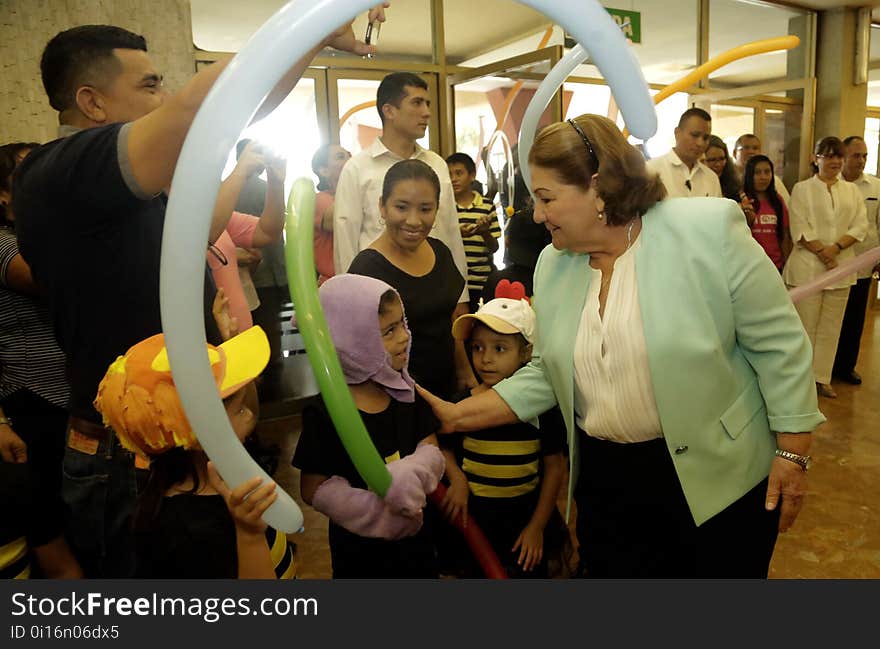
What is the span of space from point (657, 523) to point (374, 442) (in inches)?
26.9

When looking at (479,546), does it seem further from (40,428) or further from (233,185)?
(40,428)

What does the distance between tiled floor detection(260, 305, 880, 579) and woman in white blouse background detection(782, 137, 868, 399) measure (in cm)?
44

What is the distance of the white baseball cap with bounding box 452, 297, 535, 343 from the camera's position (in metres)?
2.03

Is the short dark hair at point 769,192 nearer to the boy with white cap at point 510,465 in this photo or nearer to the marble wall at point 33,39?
the boy with white cap at point 510,465

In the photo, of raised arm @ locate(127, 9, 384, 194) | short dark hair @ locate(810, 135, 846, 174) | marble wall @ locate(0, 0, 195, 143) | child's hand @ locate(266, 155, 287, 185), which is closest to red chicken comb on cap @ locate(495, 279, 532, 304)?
child's hand @ locate(266, 155, 287, 185)

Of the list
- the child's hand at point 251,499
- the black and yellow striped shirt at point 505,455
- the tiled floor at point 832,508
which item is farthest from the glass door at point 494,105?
the child's hand at point 251,499

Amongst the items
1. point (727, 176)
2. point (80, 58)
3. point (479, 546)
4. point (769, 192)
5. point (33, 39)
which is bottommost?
point (479, 546)

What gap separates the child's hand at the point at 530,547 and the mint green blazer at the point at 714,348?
667mm

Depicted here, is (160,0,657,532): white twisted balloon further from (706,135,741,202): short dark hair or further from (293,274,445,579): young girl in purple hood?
(706,135,741,202): short dark hair

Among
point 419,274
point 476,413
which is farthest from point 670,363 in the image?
point 419,274

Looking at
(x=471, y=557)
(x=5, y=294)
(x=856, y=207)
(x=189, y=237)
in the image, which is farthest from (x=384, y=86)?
(x=856, y=207)

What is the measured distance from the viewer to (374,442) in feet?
5.38

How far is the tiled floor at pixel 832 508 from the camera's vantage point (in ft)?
8.47
